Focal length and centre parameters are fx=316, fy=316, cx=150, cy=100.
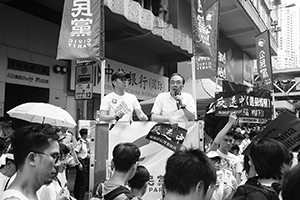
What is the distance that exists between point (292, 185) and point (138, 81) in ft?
42.5

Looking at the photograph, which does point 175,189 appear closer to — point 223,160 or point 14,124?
point 223,160

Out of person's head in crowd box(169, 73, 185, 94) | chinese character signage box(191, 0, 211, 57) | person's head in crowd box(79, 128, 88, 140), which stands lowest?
person's head in crowd box(79, 128, 88, 140)

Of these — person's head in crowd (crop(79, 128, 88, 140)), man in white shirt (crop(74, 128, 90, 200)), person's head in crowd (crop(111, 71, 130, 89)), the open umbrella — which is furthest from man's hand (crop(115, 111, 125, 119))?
person's head in crowd (crop(79, 128, 88, 140))

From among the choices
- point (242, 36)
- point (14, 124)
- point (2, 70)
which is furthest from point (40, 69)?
point (242, 36)

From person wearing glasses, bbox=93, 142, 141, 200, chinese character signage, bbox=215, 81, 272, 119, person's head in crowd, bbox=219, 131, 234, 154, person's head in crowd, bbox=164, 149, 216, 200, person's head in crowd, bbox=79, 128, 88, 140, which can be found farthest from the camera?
person's head in crowd, bbox=79, 128, 88, 140

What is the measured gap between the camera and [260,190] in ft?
7.16

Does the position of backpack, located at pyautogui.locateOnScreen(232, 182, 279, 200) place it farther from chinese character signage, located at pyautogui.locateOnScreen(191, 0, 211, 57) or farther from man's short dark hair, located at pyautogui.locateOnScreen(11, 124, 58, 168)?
chinese character signage, located at pyautogui.locateOnScreen(191, 0, 211, 57)

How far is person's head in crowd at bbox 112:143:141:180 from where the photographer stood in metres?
2.65

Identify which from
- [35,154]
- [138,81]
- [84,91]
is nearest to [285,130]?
[35,154]

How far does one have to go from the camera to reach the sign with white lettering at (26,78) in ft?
30.4

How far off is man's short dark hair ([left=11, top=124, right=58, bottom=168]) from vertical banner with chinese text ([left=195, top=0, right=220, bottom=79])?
430 cm

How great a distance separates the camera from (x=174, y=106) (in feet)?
13.9

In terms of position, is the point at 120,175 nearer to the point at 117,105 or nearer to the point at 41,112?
the point at 117,105

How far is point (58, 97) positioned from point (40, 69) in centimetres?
112
